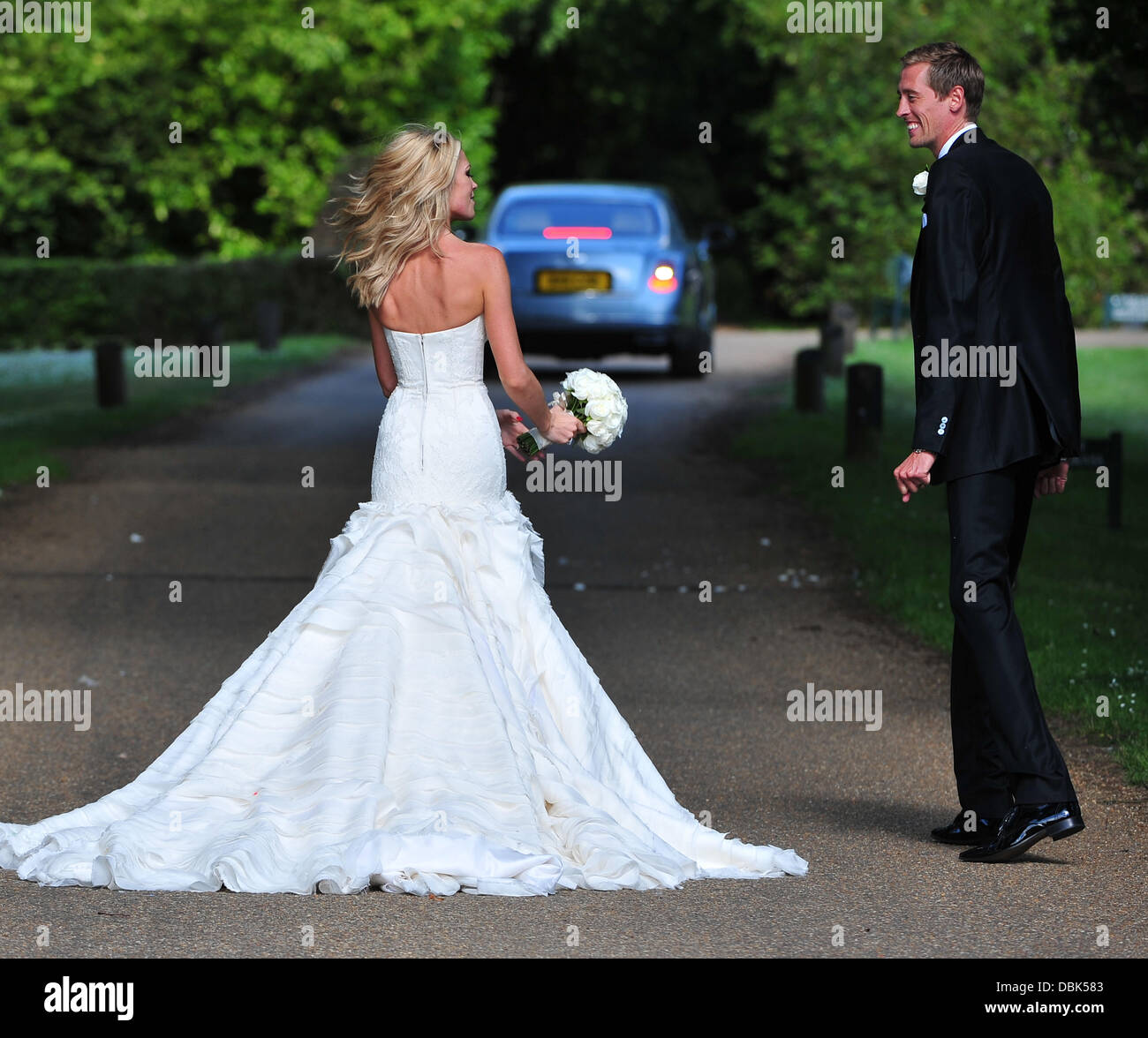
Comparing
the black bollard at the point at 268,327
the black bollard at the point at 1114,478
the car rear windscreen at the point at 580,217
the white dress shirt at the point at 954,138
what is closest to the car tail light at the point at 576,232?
the car rear windscreen at the point at 580,217

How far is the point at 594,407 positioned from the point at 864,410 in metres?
8.90

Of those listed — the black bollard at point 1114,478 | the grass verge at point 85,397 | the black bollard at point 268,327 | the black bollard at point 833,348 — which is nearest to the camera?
the black bollard at point 1114,478

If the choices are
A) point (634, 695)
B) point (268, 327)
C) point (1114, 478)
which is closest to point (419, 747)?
point (634, 695)

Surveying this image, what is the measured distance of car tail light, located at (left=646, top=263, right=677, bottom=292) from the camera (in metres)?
19.8

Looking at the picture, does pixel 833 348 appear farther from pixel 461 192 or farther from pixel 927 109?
pixel 461 192

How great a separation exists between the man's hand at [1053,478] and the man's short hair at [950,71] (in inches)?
41.1

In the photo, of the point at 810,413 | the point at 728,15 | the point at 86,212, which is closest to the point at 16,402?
the point at 810,413

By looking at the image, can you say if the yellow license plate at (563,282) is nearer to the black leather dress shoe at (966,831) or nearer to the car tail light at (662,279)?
the car tail light at (662,279)

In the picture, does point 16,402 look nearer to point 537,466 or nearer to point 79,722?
point 537,466

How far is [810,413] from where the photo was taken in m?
17.8

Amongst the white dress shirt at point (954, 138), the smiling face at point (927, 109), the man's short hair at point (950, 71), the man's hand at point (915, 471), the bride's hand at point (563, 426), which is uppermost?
the man's short hair at point (950, 71)

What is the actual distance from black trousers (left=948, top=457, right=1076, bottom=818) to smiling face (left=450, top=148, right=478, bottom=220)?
62.7 inches

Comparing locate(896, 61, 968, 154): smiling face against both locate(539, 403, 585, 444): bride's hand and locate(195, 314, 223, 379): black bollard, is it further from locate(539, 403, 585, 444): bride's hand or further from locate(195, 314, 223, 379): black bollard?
locate(195, 314, 223, 379): black bollard

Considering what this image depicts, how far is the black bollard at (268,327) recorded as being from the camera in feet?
83.3
